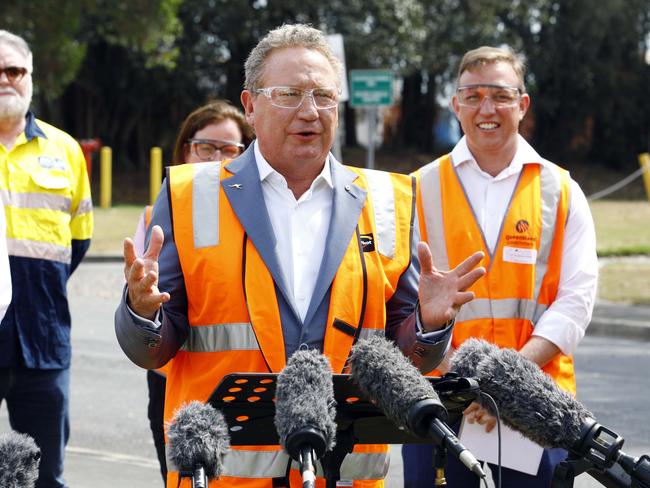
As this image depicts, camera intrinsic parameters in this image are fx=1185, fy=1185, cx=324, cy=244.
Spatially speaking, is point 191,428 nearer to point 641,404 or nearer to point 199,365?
point 199,365

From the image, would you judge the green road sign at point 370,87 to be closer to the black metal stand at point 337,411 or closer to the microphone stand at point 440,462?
the black metal stand at point 337,411

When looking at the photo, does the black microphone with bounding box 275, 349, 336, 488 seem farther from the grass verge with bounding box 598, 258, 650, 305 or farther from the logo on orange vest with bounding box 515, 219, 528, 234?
the grass verge with bounding box 598, 258, 650, 305

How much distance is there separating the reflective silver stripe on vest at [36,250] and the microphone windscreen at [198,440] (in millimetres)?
2788

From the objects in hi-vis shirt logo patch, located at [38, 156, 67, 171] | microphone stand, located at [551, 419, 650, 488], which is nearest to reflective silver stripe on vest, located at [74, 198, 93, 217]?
hi-vis shirt logo patch, located at [38, 156, 67, 171]

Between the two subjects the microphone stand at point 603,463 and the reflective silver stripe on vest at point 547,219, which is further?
the reflective silver stripe on vest at point 547,219

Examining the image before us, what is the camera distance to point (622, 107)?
37.3 metres

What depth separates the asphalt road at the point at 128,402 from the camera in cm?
723

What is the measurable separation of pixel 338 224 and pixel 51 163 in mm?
2313

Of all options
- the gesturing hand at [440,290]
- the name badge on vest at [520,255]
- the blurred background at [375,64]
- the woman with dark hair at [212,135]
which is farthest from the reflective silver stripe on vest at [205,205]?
the blurred background at [375,64]

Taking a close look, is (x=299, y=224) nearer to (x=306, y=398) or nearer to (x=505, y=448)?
(x=306, y=398)

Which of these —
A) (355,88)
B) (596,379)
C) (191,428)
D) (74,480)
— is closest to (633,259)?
(355,88)

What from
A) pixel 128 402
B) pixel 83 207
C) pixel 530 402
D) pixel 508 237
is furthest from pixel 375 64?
pixel 530 402

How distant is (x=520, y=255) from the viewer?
15.2 ft

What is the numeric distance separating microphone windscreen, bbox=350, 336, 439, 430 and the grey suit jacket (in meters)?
0.67
